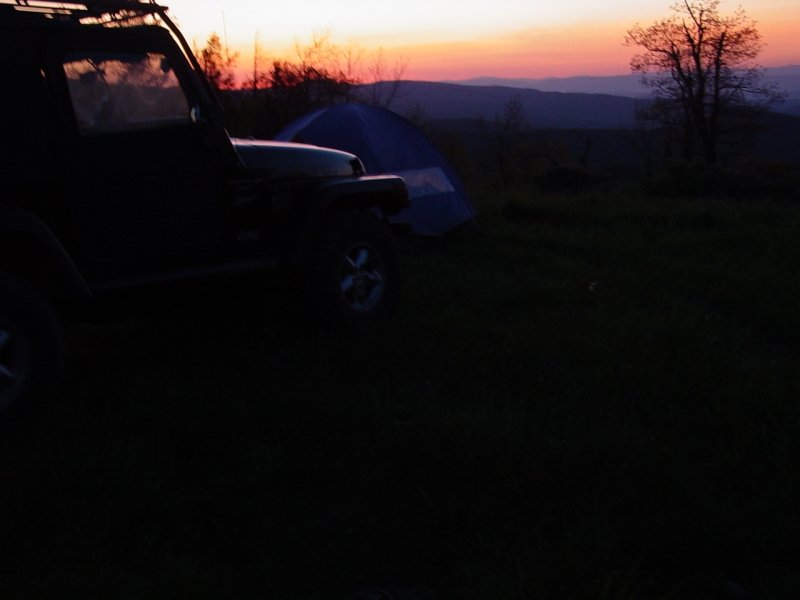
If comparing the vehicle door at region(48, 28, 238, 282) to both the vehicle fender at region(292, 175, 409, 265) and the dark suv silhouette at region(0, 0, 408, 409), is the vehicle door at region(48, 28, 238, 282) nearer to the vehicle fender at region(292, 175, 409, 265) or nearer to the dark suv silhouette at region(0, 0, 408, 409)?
the dark suv silhouette at region(0, 0, 408, 409)

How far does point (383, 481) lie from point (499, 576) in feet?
2.66

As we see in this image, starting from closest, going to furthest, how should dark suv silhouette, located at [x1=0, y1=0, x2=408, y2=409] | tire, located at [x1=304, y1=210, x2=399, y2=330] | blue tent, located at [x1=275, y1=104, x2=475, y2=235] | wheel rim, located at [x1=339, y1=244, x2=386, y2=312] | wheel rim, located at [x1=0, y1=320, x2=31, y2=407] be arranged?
1. wheel rim, located at [x1=0, y1=320, x2=31, y2=407]
2. dark suv silhouette, located at [x1=0, y1=0, x2=408, y2=409]
3. tire, located at [x1=304, y1=210, x2=399, y2=330]
4. wheel rim, located at [x1=339, y1=244, x2=386, y2=312]
5. blue tent, located at [x1=275, y1=104, x2=475, y2=235]

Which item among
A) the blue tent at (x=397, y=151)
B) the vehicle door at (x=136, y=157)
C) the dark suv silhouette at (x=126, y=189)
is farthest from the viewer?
the blue tent at (x=397, y=151)

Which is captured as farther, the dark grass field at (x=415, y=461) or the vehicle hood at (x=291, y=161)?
the vehicle hood at (x=291, y=161)

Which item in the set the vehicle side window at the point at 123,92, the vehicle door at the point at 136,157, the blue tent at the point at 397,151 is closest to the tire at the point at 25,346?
the vehicle door at the point at 136,157

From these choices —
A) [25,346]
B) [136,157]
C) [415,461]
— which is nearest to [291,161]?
[136,157]

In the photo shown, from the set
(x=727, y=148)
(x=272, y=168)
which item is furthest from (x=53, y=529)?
(x=727, y=148)

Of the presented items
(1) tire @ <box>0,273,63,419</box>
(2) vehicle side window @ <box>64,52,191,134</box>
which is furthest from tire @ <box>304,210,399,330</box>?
(1) tire @ <box>0,273,63,419</box>

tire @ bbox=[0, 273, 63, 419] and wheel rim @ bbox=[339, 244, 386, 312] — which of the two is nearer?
tire @ bbox=[0, 273, 63, 419]

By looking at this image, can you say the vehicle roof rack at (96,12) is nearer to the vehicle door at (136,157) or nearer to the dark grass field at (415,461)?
the vehicle door at (136,157)

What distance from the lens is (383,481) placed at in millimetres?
3443

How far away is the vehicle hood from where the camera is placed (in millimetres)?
5371

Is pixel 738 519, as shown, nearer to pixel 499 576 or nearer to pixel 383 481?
pixel 499 576

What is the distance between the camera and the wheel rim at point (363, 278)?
574cm
